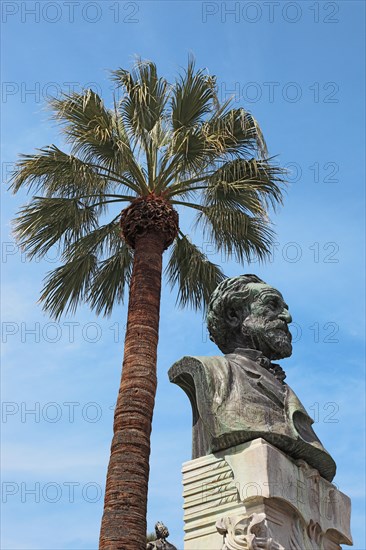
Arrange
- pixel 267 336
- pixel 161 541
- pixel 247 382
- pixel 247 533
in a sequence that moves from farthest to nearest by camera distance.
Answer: pixel 161 541 < pixel 267 336 < pixel 247 382 < pixel 247 533

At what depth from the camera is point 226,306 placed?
4.88 metres

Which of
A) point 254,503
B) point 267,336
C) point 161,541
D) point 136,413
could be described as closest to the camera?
point 254,503

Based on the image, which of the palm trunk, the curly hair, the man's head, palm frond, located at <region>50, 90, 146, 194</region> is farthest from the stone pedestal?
palm frond, located at <region>50, 90, 146, 194</region>

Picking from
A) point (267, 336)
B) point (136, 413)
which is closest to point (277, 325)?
point (267, 336)

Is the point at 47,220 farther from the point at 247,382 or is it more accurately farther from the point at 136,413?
the point at 247,382

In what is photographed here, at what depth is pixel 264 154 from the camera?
12.5 m

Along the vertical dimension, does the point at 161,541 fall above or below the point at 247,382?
above

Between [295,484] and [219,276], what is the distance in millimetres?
8861

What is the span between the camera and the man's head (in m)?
4.76

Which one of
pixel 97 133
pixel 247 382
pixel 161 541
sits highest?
pixel 97 133

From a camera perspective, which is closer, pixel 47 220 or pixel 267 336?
pixel 267 336

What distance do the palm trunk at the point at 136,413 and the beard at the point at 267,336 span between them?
4717mm

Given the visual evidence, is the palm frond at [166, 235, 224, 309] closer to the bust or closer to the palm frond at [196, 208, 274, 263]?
the palm frond at [196, 208, 274, 263]

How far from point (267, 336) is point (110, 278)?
27.5 ft
